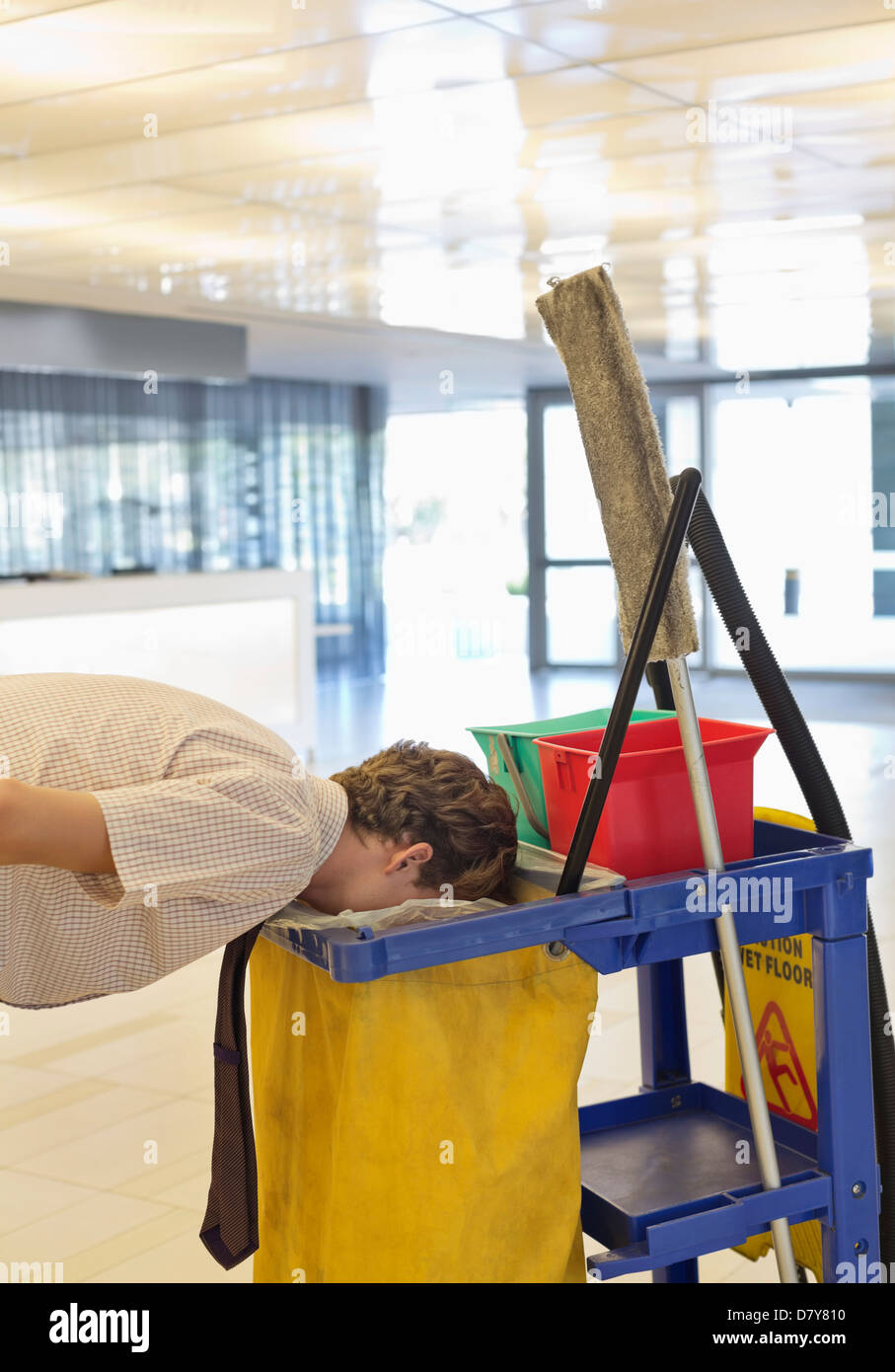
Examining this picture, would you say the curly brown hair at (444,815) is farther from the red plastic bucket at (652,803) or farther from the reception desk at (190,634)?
the reception desk at (190,634)

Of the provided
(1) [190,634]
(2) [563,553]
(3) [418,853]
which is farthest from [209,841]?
(2) [563,553]

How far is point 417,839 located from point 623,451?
546 millimetres

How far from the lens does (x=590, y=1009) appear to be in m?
1.74

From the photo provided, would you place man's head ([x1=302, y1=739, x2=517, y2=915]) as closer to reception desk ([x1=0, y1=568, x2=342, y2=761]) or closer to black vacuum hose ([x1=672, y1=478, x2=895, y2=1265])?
black vacuum hose ([x1=672, y1=478, x2=895, y2=1265])

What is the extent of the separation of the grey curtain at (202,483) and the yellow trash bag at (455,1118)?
277 inches

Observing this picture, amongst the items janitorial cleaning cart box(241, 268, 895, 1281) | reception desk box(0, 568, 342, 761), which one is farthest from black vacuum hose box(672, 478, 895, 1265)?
reception desk box(0, 568, 342, 761)

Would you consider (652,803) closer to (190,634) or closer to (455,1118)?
(455,1118)

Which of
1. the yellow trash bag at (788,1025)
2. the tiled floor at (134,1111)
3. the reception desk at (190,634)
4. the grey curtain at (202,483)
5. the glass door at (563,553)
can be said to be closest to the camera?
the yellow trash bag at (788,1025)

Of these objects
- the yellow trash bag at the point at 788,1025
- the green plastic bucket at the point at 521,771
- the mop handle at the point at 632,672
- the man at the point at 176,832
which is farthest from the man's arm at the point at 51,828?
the yellow trash bag at the point at 788,1025

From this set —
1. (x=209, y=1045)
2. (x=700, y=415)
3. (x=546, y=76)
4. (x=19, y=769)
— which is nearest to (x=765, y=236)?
(x=546, y=76)

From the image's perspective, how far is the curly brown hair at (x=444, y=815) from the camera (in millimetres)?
1809

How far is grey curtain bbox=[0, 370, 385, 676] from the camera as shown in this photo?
35.0 feet

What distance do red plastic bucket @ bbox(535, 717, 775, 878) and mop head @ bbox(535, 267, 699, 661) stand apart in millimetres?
158
